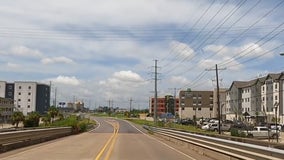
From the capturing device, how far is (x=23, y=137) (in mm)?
27859

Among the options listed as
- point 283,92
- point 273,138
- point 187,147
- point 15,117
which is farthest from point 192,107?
point 187,147

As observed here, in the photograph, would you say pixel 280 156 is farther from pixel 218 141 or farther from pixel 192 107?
pixel 192 107

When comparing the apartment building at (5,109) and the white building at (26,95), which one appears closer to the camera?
the apartment building at (5,109)

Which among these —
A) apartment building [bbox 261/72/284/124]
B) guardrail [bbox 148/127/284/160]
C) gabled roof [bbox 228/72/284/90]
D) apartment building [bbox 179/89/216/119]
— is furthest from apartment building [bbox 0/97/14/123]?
guardrail [bbox 148/127/284/160]

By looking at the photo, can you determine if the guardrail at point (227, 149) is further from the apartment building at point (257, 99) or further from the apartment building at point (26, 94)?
the apartment building at point (26, 94)

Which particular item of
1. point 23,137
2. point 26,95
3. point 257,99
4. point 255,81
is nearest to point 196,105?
point 255,81

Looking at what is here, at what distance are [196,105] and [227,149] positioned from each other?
167661 mm

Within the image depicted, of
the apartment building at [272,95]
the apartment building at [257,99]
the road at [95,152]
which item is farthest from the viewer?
the apartment building at [257,99]

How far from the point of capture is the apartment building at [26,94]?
175500mm

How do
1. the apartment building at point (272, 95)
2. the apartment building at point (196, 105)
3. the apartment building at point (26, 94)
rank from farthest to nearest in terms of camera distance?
the apartment building at point (196, 105), the apartment building at point (26, 94), the apartment building at point (272, 95)

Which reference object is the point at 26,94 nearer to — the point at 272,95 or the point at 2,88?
the point at 2,88

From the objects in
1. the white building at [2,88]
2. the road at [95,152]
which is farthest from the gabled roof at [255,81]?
the white building at [2,88]

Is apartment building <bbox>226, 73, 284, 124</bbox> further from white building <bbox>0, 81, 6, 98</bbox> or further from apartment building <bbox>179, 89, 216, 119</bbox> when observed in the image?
white building <bbox>0, 81, 6, 98</bbox>

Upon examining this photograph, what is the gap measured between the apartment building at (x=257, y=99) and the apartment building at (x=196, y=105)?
35588 mm
